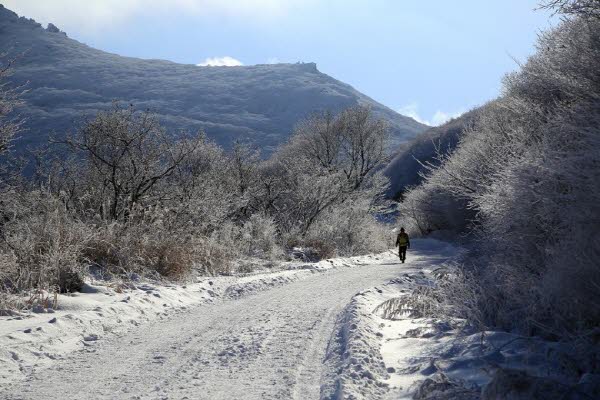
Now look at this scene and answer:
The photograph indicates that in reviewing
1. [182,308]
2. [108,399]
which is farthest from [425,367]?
[182,308]

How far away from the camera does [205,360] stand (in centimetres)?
568

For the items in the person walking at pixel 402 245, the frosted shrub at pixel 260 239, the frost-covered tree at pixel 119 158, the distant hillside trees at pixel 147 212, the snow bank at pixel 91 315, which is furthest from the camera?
the person walking at pixel 402 245

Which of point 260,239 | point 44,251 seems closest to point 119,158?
point 44,251

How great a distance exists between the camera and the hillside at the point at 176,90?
370 feet

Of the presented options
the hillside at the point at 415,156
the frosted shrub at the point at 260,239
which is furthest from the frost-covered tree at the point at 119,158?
the hillside at the point at 415,156

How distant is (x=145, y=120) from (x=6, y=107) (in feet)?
21.7

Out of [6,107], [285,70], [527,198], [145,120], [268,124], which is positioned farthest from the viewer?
[285,70]

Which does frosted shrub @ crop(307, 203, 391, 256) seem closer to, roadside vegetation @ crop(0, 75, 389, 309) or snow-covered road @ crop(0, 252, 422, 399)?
roadside vegetation @ crop(0, 75, 389, 309)

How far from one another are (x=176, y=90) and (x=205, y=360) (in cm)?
14015

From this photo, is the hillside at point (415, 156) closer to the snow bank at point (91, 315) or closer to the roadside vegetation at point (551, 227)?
the roadside vegetation at point (551, 227)

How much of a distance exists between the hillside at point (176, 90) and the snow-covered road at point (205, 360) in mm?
94169

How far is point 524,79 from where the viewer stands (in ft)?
42.3

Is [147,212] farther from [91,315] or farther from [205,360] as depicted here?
[205,360]

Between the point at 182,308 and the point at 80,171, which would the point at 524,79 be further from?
the point at 80,171
